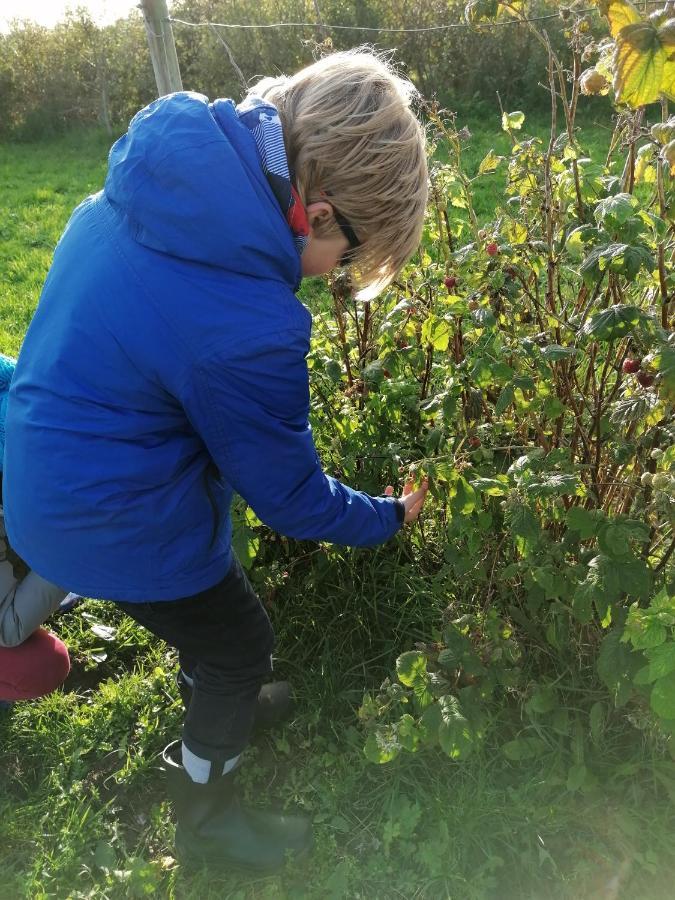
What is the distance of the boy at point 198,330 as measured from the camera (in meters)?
1.25

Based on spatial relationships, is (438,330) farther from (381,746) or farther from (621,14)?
(381,746)

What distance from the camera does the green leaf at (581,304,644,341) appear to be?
143 cm

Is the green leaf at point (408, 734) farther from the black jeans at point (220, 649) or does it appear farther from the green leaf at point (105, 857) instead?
the green leaf at point (105, 857)

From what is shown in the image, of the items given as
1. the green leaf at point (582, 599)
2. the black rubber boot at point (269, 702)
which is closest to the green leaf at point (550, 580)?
the green leaf at point (582, 599)

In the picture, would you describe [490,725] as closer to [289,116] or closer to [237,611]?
[237,611]

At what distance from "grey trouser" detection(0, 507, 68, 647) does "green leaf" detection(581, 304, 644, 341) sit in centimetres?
145

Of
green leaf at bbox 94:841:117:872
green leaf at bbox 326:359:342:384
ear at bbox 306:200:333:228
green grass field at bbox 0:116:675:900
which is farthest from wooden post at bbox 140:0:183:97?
green leaf at bbox 94:841:117:872

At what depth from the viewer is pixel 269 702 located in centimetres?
221

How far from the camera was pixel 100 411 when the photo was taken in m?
1.39

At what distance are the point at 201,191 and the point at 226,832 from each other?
1.51 meters

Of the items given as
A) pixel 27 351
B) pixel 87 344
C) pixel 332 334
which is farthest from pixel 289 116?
pixel 332 334

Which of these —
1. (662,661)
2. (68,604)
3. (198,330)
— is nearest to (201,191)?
(198,330)

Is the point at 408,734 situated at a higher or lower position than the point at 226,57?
lower

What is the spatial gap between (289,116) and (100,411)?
23.2 inches
